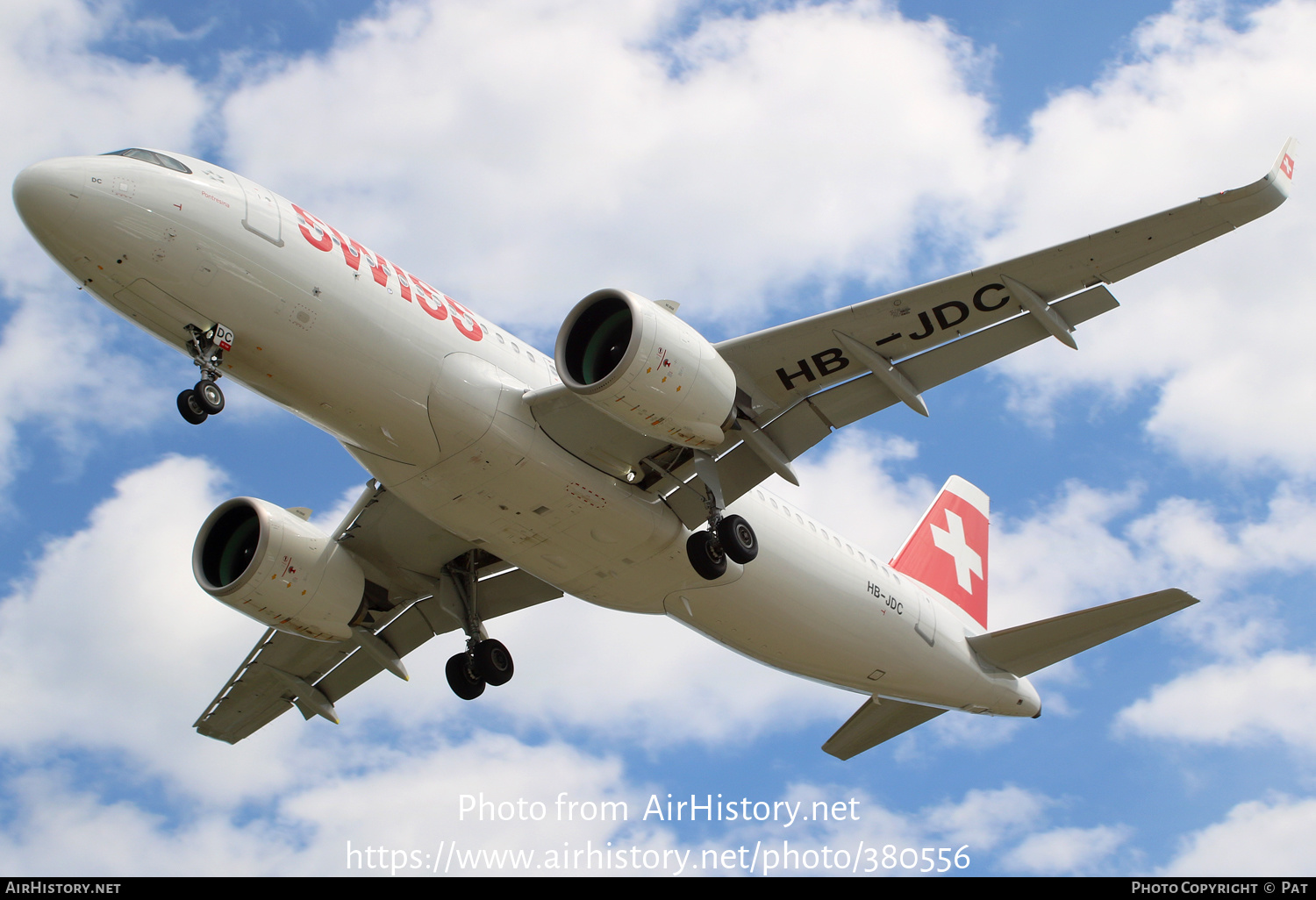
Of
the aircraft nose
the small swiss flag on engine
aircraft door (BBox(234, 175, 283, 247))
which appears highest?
the small swiss flag on engine

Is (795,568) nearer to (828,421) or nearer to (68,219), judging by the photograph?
(828,421)

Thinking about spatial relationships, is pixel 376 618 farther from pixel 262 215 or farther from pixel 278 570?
pixel 262 215

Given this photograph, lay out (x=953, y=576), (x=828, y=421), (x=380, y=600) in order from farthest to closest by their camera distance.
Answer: (x=953, y=576) → (x=380, y=600) → (x=828, y=421)

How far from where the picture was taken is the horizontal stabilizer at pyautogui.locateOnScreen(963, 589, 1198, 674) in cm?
1925

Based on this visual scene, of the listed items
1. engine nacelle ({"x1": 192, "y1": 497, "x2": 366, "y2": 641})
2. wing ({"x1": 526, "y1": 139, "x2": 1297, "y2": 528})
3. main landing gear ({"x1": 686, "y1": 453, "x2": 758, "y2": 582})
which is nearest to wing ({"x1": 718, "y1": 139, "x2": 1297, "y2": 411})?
wing ({"x1": 526, "y1": 139, "x2": 1297, "y2": 528})

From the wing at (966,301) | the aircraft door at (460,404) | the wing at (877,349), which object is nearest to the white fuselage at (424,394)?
the aircraft door at (460,404)

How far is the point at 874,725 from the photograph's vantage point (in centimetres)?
2334

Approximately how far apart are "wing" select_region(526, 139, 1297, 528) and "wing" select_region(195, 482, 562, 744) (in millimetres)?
4463

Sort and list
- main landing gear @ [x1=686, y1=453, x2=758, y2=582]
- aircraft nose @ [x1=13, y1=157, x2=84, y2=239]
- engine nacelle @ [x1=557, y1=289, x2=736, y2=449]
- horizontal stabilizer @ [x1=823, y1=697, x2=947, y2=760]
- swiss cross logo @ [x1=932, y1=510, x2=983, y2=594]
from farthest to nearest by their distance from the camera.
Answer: swiss cross logo @ [x1=932, y1=510, x2=983, y2=594] < horizontal stabilizer @ [x1=823, y1=697, x2=947, y2=760] < main landing gear @ [x1=686, y1=453, x2=758, y2=582] < engine nacelle @ [x1=557, y1=289, x2=736, y2=449] < aircraft nose @ [x1=13, y1=157, x2=84, y2=239]

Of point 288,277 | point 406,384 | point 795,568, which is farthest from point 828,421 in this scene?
point 288,277

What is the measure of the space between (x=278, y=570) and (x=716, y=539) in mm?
7238

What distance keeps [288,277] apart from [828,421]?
766 centimetres

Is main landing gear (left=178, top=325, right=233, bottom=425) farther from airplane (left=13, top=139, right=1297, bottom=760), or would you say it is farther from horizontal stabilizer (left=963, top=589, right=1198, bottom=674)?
horizontal stabilizer (left=963, top=589, right=1198, bottom=674)

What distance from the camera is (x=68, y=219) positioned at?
545 inches
